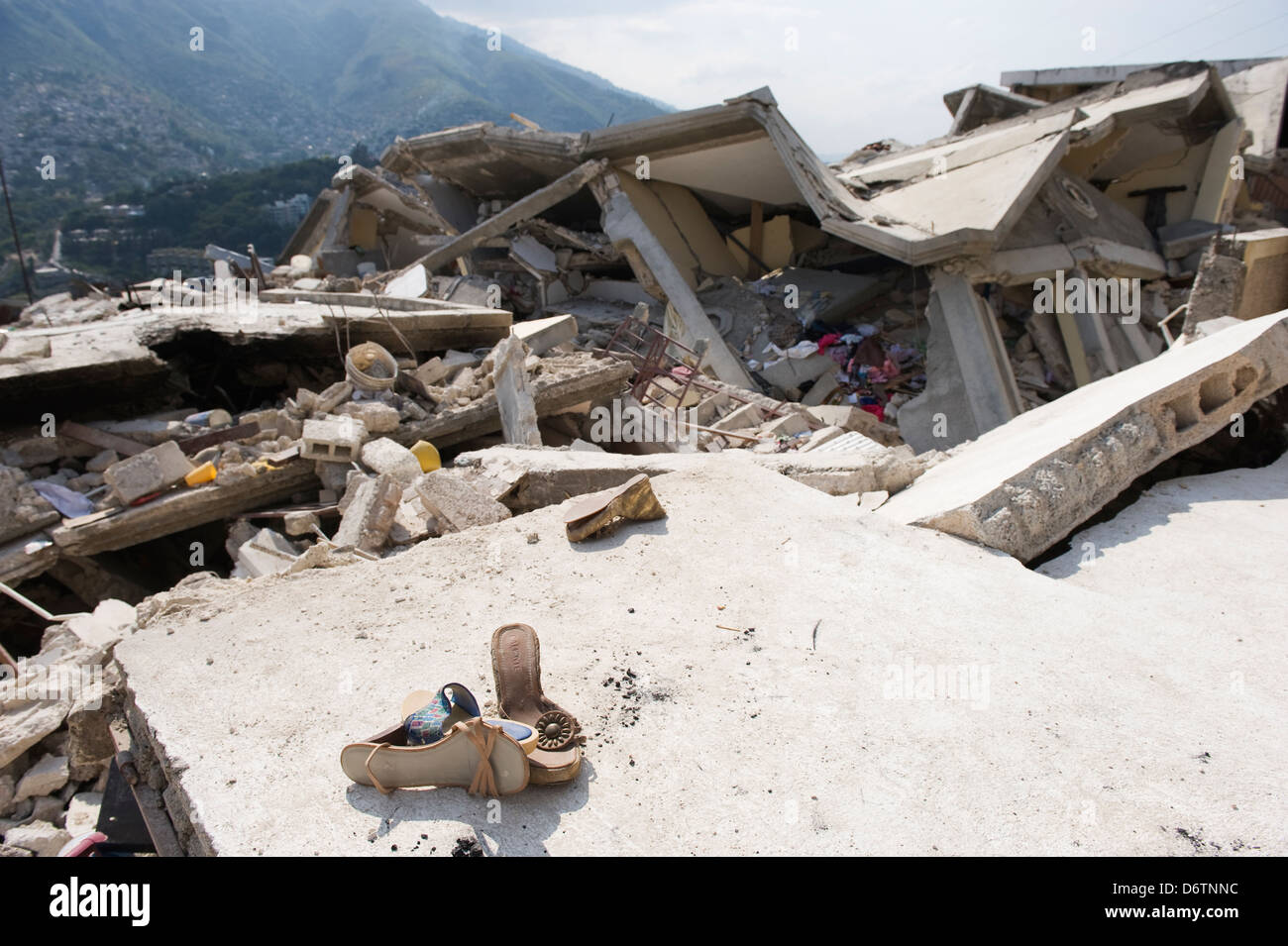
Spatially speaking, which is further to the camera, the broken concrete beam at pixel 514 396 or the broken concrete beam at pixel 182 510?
the broken concrete beam at pixel 514 396

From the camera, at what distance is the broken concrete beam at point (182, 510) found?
4688 mm

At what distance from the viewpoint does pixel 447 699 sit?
5.91 ft

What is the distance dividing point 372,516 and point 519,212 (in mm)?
8309

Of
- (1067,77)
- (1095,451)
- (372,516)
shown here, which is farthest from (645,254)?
(1067,77)

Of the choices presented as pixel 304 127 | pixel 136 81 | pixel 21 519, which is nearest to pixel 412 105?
pixel 304 127

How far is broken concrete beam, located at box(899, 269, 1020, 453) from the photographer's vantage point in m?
7.75

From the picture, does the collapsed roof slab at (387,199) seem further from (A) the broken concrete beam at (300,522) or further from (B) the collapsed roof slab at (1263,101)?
(B) the collapsed roof slab at (1263,101)

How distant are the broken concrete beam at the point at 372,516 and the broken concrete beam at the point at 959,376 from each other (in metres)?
6.09

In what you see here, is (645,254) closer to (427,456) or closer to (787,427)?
(787,427)

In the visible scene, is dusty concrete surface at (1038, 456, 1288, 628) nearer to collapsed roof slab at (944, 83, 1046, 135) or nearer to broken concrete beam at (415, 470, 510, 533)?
broken concrete beam at (415, 470, 510, 533)

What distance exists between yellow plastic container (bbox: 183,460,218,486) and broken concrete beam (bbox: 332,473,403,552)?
5.62ft

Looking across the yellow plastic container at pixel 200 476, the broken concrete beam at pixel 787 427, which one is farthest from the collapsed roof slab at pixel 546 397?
the broken concrete beam at pixel 787 427

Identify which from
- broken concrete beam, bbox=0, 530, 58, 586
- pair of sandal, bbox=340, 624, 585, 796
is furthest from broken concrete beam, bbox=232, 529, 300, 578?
pair of sandal, bbox=340, 624, 585, 796

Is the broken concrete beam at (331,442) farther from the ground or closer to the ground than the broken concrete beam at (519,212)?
closer to the ground
